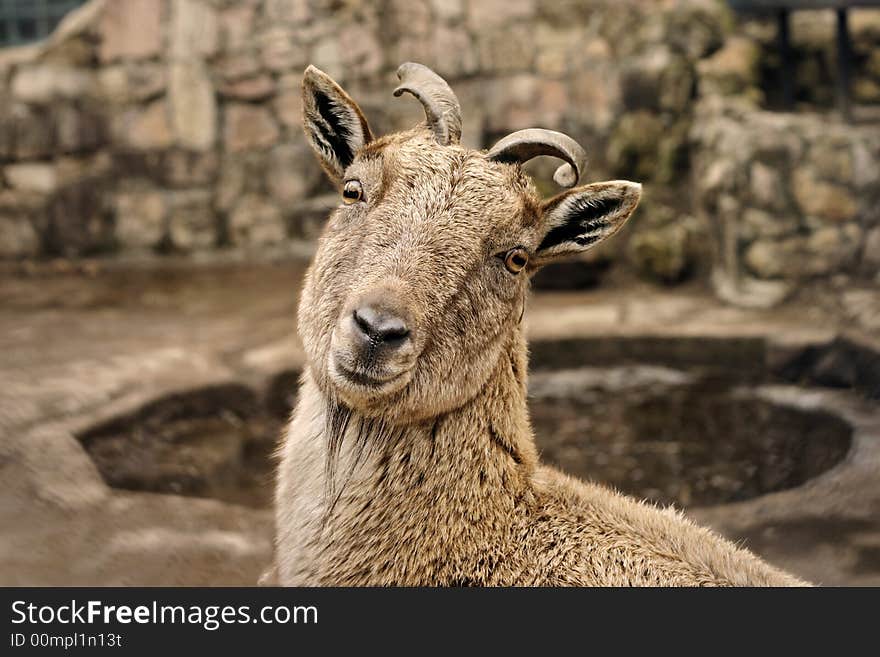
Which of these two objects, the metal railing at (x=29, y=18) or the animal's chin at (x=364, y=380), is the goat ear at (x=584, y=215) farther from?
the metal railing at (x=29, y=18)

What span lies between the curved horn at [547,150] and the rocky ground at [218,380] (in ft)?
6.45

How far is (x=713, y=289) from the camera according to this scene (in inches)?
344

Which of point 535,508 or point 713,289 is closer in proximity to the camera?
point 535,508

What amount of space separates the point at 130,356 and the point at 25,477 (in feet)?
6.94

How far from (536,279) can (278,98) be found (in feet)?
10.2

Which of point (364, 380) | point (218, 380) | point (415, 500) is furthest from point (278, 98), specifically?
point (364, 380)

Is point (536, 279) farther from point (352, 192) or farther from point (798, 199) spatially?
point (352, 192)

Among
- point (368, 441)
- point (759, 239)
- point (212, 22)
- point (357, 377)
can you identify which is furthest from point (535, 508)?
point (212, 22)

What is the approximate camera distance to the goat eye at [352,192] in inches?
146

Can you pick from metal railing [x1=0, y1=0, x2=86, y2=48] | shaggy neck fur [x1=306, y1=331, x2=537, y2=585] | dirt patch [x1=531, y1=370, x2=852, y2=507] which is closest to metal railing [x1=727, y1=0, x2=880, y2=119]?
dirt patch [x1=531, y1=370, x2=852, y2=507]

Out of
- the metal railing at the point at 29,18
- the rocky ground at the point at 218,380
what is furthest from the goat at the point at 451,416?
the metal railing at the point at 29,18

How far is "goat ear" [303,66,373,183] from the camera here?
3.79 metres

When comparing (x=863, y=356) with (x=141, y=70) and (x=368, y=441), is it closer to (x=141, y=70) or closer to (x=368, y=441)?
(x=368, y=441)

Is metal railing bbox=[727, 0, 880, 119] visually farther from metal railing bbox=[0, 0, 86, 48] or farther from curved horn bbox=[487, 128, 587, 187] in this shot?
metal railing bbox=[0, 0, 86, 48]
